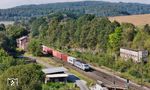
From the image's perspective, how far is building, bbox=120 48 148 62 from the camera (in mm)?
53469

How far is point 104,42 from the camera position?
209 feet

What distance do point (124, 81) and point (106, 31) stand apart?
62.3 feet

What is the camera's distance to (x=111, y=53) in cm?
6044

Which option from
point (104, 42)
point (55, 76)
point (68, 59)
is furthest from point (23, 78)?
point (104, 42)

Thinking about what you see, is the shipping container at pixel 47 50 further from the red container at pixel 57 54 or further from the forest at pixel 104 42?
the red container at pixel 57 54

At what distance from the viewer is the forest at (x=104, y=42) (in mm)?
52406

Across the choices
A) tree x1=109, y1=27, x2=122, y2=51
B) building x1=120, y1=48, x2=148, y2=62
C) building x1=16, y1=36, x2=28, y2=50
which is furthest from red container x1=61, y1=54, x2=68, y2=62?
building x1=16, y1=36, x2=28, y2=50

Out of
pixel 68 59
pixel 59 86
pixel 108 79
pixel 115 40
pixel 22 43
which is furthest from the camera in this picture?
pixel 22 43

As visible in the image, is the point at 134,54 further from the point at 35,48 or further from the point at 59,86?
the point at 35,48

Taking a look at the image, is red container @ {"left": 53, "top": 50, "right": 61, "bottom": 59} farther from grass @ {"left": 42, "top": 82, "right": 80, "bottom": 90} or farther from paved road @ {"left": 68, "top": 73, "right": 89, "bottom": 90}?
grass @ {"left": 42, "top": 82, "right": 80, "bottom": 90}

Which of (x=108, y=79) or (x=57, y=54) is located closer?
(x=108, y=79)

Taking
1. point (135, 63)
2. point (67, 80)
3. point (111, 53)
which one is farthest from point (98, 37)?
point (67, 80)

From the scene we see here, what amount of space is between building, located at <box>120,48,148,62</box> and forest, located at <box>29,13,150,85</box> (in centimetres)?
89

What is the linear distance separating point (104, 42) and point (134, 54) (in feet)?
30.5
